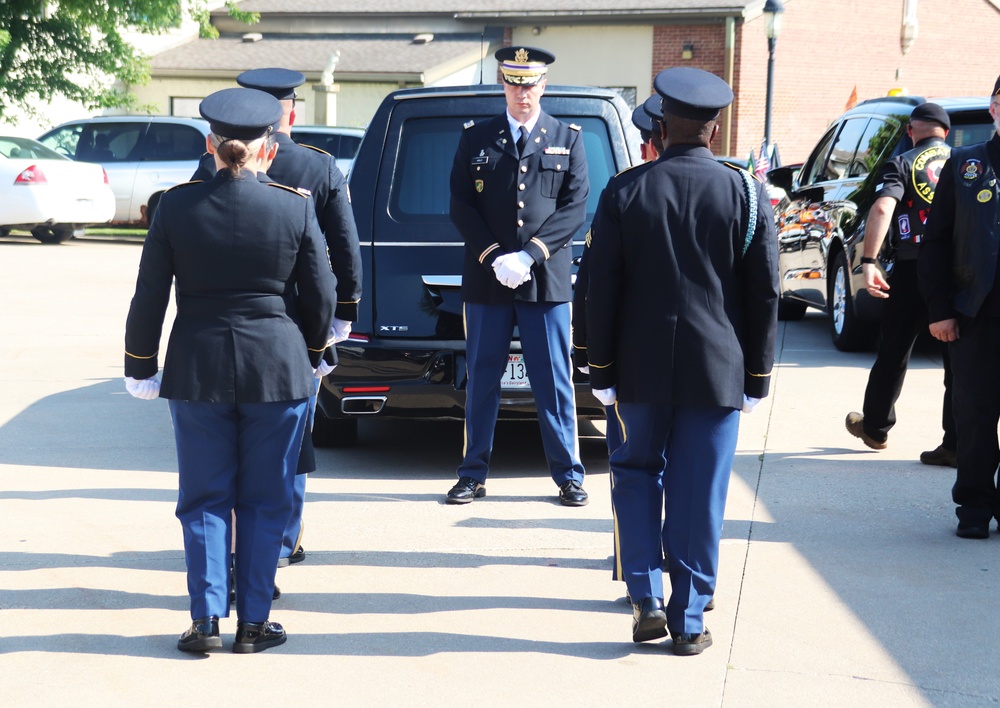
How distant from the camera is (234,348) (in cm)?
417

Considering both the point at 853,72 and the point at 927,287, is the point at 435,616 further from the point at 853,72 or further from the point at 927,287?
the point at 853,72

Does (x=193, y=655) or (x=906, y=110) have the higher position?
(x=906, y=110)

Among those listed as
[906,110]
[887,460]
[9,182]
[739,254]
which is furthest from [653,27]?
[739,254]

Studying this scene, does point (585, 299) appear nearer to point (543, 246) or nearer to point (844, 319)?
point (543, 246)

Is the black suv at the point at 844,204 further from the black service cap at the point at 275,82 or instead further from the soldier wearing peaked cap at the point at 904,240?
the black service cap at the point at 275,82

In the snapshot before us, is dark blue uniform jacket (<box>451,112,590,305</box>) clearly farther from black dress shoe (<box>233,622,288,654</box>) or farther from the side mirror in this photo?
the side mirror

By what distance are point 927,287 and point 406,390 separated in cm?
244

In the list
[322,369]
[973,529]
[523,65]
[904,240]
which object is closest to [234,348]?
[322,369]

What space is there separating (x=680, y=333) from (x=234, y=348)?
4.55ft

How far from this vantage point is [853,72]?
107ft

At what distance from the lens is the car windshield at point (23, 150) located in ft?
64.1

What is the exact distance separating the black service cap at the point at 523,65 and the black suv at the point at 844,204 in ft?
11.8

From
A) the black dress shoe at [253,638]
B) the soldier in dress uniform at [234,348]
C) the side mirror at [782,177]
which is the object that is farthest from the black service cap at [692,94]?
the side mirror at [782,177]

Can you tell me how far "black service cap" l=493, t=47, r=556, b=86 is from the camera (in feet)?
19.5
